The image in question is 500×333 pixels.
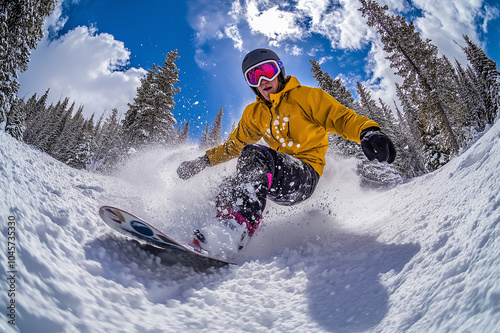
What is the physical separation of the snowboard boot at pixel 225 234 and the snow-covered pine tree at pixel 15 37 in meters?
11.0

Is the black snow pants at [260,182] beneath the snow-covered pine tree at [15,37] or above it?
beneath

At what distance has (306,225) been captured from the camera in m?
3.58

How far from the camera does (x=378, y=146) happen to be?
94.6 inches

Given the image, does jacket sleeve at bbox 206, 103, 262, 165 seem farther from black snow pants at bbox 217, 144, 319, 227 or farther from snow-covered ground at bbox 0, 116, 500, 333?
snow-covered ground at bbox 0, 116, 500, 333

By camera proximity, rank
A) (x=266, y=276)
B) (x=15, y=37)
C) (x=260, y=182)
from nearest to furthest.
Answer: (x=266, y=276) → (x=260, y=182) → (x=15, y=37)

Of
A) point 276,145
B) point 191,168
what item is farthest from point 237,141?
point 191,168

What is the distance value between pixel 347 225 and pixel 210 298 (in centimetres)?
260

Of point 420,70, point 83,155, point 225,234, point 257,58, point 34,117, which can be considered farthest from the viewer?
point 34,117

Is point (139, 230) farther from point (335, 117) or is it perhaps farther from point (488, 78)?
point (488, 78)

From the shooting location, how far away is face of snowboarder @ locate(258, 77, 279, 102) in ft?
12.0

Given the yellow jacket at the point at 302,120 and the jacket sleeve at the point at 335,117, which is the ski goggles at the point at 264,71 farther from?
the jacket sleeve at the point at 335,117

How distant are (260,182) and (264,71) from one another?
2.04 metres

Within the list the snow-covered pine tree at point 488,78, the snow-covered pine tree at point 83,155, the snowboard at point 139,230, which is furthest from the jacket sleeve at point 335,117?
the snow-covered pine tree at point 83,155

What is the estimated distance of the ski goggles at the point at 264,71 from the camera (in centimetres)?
370
